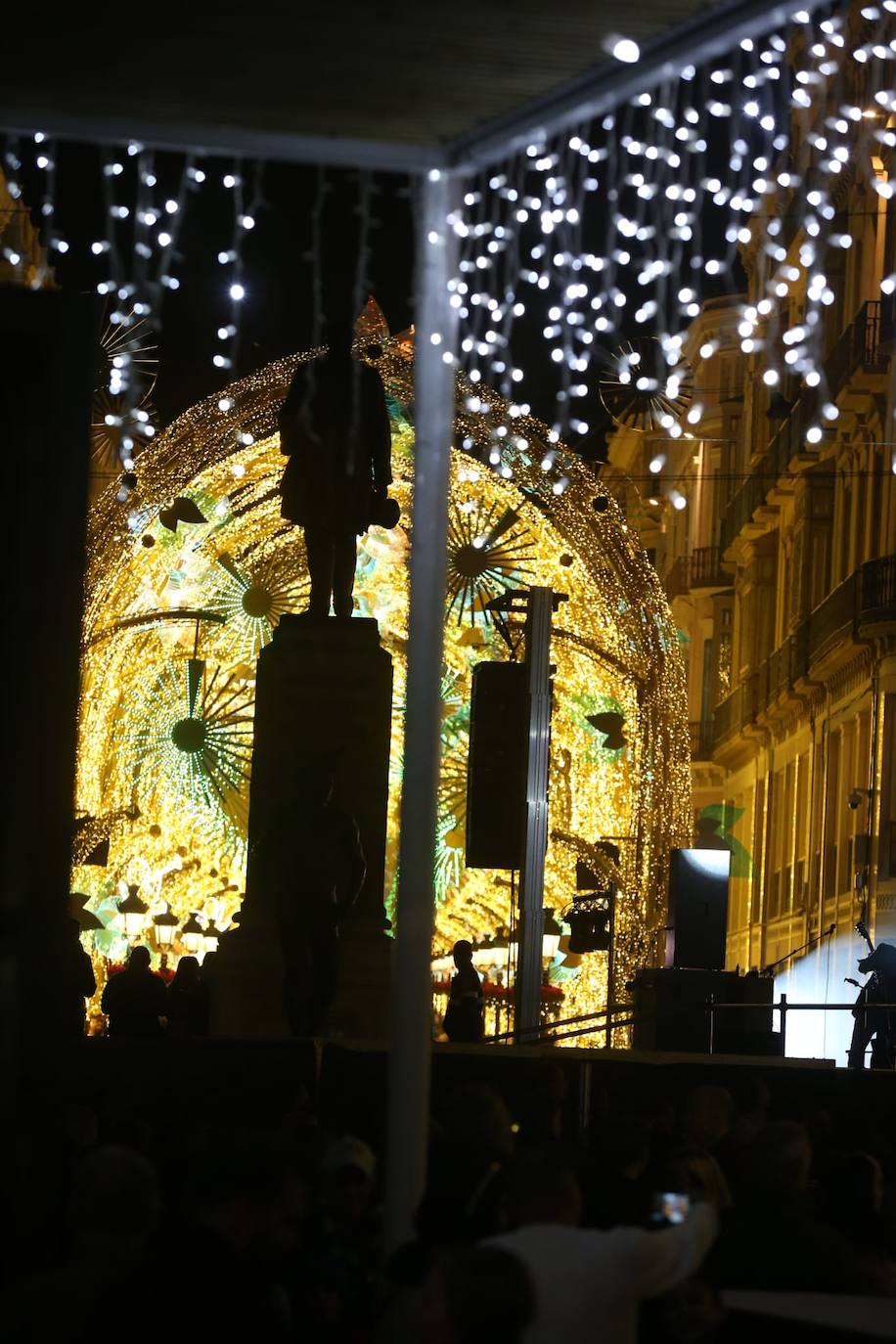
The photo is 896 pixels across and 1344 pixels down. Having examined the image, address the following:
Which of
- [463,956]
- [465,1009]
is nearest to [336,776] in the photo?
[465,1009]

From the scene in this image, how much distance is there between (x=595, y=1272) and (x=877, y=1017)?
15.0 meters

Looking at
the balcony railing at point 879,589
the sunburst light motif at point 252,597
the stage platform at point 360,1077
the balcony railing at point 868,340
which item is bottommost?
the stage platform at point 360,1077

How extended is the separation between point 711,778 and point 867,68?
2221 centimetres

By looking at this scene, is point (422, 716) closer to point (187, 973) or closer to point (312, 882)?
point (312, 882)

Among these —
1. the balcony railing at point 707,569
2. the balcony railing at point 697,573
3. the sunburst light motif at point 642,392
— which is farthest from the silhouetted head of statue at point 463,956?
the balcony railing at point 707,569

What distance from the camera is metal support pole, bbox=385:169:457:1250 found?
5.77 metres

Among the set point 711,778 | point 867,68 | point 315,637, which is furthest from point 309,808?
point 711,778

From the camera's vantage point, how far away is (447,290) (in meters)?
5.92

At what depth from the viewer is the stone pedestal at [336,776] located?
1464 centimetres

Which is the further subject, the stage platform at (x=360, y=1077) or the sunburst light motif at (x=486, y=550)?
the sunburst light motif at (x=486, y=550)

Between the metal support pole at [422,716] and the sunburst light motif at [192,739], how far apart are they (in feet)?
67.2

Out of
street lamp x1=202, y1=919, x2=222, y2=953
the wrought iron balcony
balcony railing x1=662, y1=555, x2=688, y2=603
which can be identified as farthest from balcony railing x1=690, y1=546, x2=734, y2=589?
street lamp x1=202, y1=919, x2=222, y2=953

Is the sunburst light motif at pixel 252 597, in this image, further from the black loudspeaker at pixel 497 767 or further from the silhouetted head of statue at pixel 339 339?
the silhouetted head of statue at pixel 339 339

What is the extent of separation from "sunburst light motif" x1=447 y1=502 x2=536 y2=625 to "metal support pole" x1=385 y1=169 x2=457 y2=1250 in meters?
19.5
